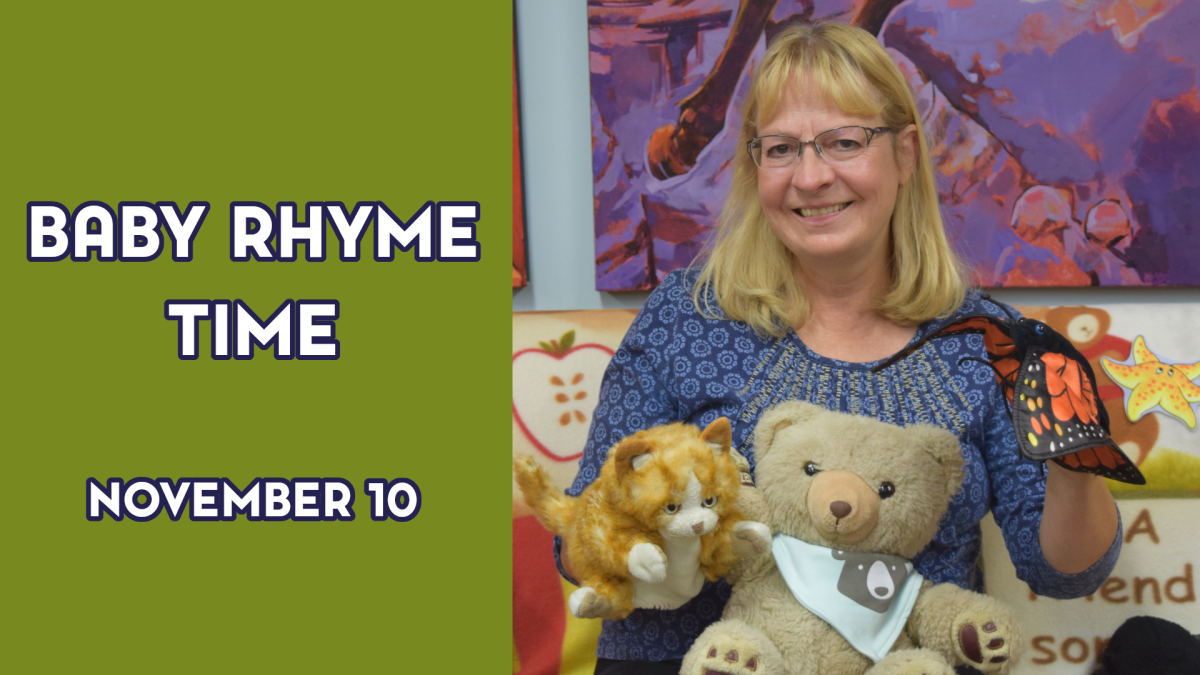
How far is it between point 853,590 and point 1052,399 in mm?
267

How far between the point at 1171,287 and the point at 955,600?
89cm

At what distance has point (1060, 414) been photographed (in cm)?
74

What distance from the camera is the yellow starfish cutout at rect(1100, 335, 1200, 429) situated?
136 centimetres

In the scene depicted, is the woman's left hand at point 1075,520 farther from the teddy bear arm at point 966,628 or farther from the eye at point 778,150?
the eye at point 778,150

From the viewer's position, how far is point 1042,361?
0.77 meters

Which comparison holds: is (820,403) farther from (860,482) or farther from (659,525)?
(659,525)

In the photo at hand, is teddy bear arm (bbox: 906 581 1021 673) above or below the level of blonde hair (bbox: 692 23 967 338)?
below

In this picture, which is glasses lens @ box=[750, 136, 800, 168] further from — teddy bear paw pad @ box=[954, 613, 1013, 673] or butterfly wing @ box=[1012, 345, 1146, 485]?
teddy bear paw pad @ box=[954, 613, 1013, 673]

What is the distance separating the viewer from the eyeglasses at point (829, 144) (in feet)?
3.45

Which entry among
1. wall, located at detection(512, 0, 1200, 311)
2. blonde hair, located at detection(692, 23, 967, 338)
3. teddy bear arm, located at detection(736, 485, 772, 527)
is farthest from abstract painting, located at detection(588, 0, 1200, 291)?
teddy bear arm, located at detection(736, 485, 772, 527)

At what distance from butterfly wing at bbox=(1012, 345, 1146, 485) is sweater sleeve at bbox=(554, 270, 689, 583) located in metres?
0.44

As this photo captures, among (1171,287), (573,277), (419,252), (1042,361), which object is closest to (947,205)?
(1171,287)

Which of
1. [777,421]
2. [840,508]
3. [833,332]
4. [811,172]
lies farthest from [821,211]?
[840,508]

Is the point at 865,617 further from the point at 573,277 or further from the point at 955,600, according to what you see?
the point at 573,277
